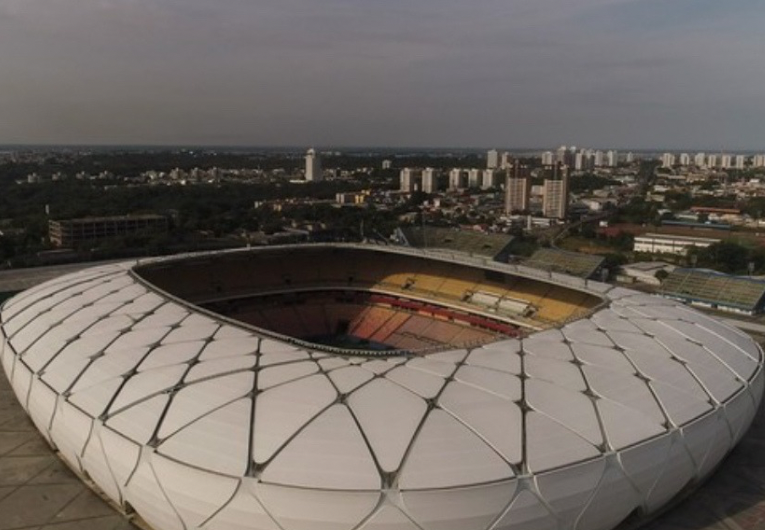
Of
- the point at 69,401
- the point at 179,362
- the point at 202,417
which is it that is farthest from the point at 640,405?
the point at 69,401

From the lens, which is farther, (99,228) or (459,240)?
(99,228)

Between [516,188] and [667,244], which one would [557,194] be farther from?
[667,244]

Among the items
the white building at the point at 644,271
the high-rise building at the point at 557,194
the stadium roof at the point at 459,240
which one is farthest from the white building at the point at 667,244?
the high-rise building at the point at 557,194

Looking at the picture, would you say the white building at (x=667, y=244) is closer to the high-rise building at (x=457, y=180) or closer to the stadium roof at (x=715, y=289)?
the stadium roof at (x=715, y=289)

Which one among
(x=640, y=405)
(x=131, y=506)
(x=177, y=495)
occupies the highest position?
(x=640, y=405)

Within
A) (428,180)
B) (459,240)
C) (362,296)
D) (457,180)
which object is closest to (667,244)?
(459,240)

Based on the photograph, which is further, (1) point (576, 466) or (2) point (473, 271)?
(2) point (473, 271)

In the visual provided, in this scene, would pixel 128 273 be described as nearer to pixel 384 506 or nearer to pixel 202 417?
pixel 202 417
